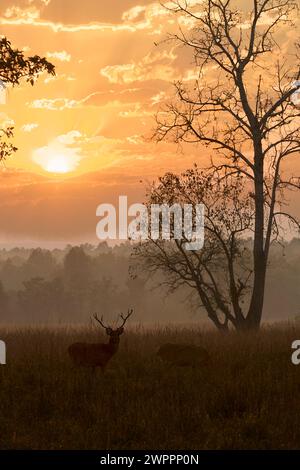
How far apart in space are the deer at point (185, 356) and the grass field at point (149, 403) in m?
0.24

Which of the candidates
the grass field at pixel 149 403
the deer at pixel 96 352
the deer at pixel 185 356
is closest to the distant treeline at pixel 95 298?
the deer at pixel 185 356

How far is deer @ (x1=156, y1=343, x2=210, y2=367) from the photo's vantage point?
1296cm

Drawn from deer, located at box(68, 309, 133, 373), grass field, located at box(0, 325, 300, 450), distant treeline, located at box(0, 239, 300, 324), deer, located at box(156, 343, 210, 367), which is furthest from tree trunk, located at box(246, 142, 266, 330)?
distant treeline, located at box(0, 239, 300, 324)

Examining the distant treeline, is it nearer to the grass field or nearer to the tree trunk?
the tree trunk

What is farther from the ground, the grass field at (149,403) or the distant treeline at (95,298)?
the distant treeline at (95,298)

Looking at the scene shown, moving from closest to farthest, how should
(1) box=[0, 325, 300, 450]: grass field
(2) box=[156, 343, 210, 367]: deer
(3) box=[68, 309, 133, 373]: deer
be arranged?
(1) box=[0, 325, 300, 450]: grass field
(3) box=[68, 309, 133, 373]: deer
(2) box=[156, 343, 210, 367]: deer

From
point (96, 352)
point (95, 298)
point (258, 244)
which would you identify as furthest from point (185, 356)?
point (95, 298)

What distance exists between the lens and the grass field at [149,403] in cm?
893

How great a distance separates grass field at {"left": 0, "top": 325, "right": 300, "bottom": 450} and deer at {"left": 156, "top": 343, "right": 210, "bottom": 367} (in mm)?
242

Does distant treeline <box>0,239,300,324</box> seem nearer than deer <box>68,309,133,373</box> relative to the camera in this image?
No

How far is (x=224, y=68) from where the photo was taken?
2212cm

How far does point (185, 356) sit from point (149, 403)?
295 cm

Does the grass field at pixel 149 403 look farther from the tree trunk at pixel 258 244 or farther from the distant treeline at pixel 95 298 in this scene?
the distant treeline at pixel 95 298
